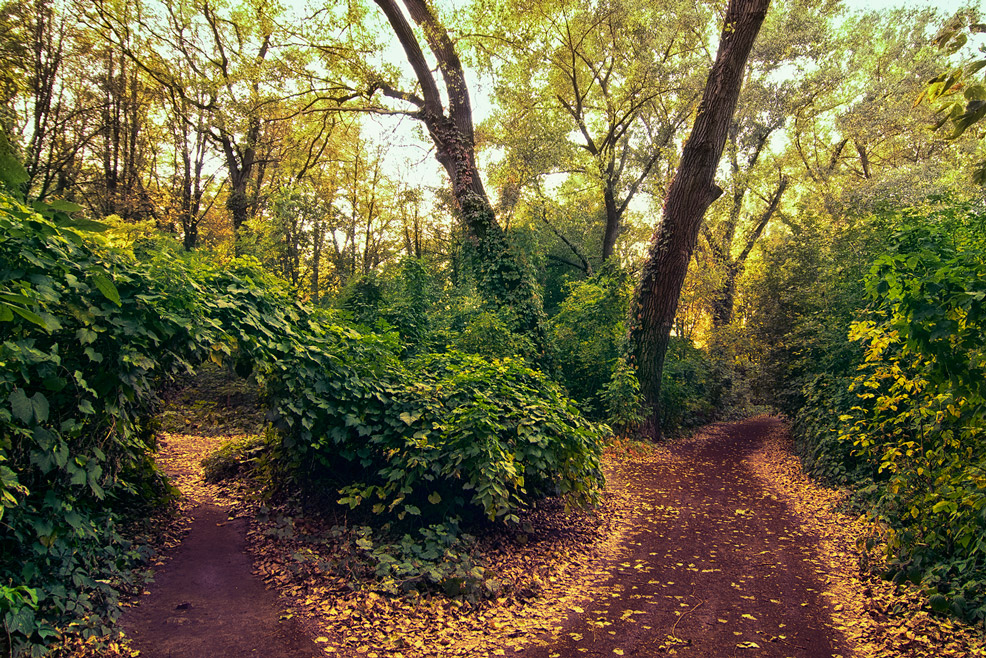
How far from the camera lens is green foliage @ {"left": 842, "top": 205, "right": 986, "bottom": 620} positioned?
3223mm

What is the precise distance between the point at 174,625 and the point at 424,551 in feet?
5.59

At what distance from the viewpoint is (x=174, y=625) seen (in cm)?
307

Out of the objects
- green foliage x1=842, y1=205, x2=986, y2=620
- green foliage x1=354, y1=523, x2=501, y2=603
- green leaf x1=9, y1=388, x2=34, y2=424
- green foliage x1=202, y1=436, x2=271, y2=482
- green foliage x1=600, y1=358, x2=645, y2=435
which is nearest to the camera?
green leaf x1=9, y1=388, x2=34, y2=424

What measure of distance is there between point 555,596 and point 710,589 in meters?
1.33

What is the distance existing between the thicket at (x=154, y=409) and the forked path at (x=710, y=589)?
0.99m

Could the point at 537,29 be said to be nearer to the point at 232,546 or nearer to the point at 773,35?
the point at 773,35

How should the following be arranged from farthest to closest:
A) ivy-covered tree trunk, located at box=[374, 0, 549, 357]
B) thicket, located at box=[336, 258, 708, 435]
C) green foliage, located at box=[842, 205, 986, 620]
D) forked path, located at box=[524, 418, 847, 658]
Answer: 1. ivy-covered tree trunk, located at box=[374, 0, 549, 357]
2. thicket, located at box=[336, 258, 708, 435]
3. forked path, located at box=[524, 418, 847, 658]
4. green foliage, located at box=[842, 205, 986, 620]

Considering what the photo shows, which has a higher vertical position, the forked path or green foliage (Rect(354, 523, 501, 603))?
green foliage (Rect(354, 523, 501, 603))

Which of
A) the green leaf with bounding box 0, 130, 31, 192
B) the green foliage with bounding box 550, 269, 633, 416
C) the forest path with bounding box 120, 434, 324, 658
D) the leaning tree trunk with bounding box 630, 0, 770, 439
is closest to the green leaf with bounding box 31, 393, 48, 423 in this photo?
the green leaf with bounding box 0, 130, 31, 192

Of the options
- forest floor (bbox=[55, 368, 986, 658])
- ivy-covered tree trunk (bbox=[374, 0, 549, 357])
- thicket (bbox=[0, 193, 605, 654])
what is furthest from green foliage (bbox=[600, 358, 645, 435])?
thicket (bbox=[0, 193, 605, 654])

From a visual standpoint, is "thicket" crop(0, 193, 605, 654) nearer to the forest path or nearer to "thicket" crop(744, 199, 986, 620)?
the forest path

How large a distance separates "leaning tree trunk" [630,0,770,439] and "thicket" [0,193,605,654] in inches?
182

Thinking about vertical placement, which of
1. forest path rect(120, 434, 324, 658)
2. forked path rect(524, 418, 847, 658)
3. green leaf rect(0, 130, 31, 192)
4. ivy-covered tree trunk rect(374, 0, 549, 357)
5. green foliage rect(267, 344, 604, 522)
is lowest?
forked path rect(524, 418, 847, 658)

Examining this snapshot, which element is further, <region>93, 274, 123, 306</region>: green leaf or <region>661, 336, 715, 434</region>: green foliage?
<region>661, 336, 715, 434</region>: green foliage
